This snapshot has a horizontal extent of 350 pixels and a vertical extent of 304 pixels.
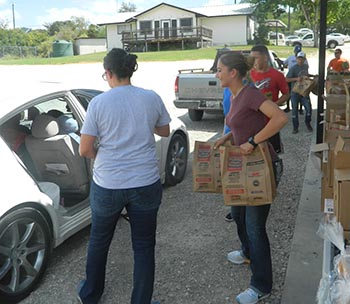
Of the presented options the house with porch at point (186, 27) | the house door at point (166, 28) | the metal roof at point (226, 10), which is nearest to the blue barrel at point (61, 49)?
the house with porch at point (186, 27)

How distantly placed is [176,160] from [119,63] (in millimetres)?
3158

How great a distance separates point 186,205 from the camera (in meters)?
5.16

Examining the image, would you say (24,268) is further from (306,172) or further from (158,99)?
(306,172)

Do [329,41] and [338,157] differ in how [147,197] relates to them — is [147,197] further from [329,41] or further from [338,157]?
[329,41]

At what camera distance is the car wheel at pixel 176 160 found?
5.55 m

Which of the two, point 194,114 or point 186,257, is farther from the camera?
point 194,114

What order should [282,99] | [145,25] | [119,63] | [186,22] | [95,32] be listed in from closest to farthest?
[119,63]
[282,99]
[186,22]
[145,25]
[95,32]

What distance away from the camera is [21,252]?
3.22m

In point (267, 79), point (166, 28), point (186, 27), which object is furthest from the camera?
point (166, 28)

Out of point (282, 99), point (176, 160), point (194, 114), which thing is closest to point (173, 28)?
point (194, 114)

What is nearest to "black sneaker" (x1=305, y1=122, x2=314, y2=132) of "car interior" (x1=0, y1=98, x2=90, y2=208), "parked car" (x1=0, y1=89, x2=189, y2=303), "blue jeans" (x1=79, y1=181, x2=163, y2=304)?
"parked car" (x1=0, y1=89, x2=189, y2=303)

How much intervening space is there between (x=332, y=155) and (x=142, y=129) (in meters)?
1.75

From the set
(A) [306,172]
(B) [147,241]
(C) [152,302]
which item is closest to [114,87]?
(B) [147,241]

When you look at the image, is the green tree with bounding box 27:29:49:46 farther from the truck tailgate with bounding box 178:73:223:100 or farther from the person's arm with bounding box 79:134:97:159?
the person's arm with bounding box 79:134:97:159
